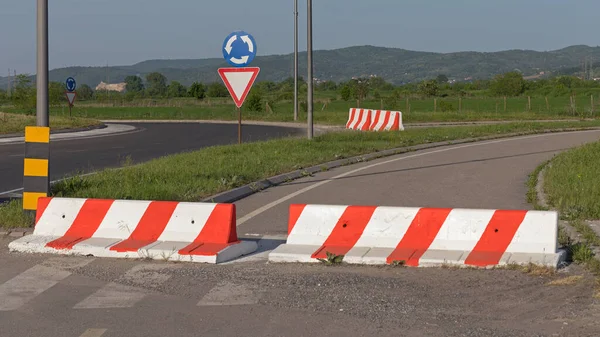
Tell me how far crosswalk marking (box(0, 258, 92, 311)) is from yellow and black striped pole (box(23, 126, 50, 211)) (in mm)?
2518

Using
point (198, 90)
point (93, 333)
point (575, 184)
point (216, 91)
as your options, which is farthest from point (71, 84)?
point (216, 91)

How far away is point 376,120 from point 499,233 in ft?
93.1

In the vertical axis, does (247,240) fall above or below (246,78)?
below

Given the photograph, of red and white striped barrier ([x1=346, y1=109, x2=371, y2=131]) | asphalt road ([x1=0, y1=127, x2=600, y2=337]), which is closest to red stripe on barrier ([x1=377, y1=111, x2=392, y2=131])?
red and white striped barrier ([x1=346, y1=109, x2=371, y2=131])

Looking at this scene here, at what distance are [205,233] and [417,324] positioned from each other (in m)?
3.58

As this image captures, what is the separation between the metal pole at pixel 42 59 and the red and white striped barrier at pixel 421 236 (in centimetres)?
408

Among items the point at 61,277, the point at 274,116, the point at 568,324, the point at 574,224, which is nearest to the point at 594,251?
the point at 574,224

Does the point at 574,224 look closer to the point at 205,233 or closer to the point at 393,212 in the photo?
the point at 393,212

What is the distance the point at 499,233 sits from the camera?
945 cm

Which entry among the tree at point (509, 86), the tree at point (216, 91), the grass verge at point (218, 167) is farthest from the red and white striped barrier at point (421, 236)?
the tree at point (216, 91)

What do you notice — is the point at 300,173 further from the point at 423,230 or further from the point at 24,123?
the point at 24,123

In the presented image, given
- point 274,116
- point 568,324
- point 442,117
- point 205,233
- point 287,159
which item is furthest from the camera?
point 274,116

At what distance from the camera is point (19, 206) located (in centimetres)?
1217

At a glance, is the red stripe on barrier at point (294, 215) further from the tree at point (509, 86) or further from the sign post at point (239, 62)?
the tree at point (509, 86)
